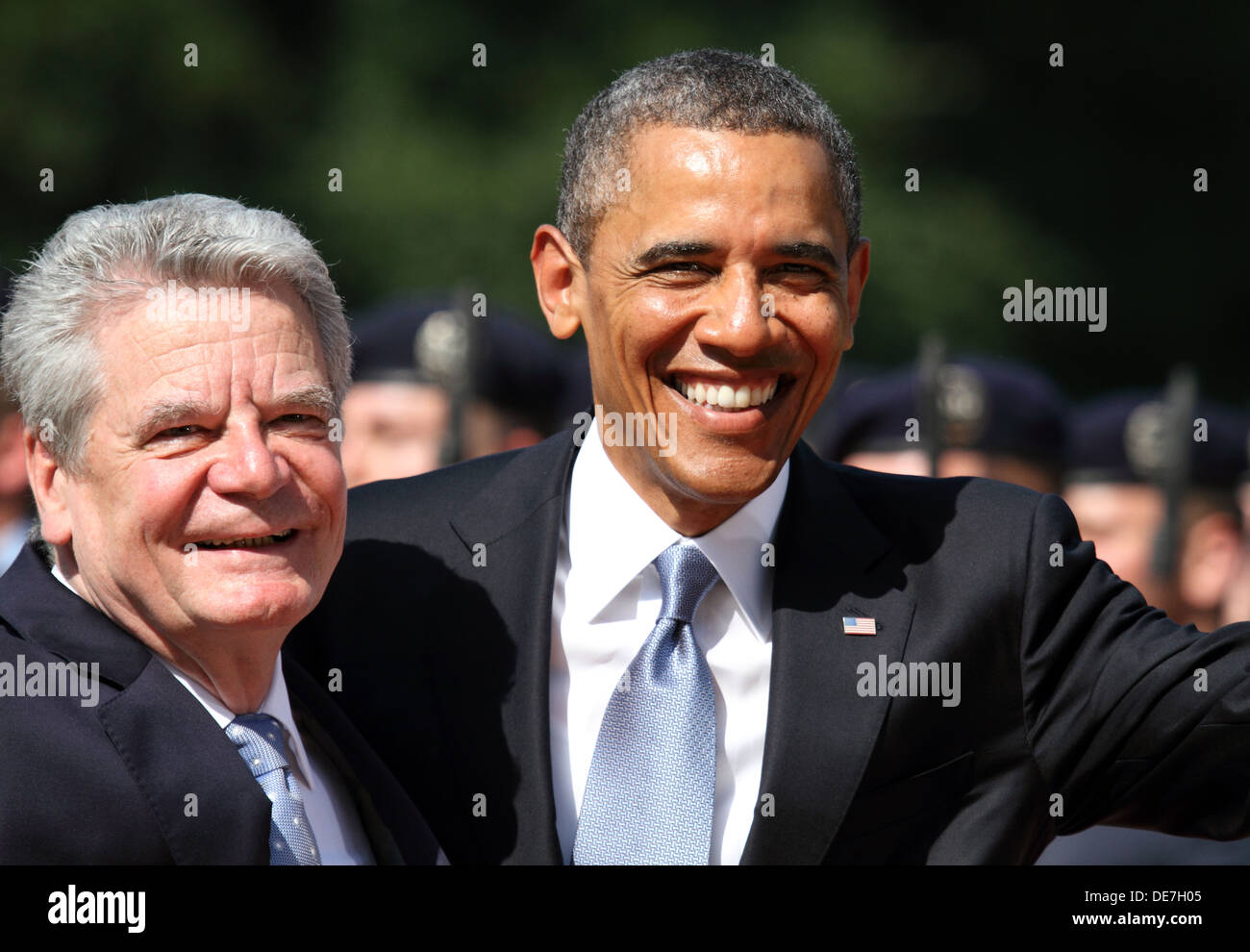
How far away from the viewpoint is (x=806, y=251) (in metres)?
2.96

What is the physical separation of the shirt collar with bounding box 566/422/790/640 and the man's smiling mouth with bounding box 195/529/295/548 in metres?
0.66

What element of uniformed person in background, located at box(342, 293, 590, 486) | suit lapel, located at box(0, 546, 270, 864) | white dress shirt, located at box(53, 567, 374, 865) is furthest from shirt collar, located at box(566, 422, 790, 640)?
uniformed person in background, located at box(342, 293, 590, 486)

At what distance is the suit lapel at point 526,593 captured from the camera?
291 cm

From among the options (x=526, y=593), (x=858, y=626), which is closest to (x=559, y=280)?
(x=526, y=593)

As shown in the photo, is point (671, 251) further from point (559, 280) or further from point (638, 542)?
point (638, 542)

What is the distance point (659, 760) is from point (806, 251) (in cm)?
87

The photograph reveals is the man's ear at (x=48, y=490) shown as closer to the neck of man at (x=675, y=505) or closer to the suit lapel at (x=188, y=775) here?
the suit lapel at (x=188, y=775)

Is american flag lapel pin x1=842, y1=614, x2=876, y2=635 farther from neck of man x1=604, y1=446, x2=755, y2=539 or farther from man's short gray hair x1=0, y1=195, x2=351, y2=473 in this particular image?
man's short gray hair x1=0, y1=195, x2=351, y2=473

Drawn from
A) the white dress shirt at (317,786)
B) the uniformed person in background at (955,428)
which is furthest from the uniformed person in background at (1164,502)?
→ the white dress shirt at (317,786)

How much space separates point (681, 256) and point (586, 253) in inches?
10.3

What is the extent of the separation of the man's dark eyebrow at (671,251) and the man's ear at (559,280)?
24 cm

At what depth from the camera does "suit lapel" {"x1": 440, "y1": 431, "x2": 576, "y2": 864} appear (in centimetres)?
291
